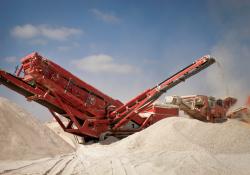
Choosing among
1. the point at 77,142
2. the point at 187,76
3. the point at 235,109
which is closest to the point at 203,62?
the point at 187,76

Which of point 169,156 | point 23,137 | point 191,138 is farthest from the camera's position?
point 23,137

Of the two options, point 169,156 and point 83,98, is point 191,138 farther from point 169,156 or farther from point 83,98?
point 83,98

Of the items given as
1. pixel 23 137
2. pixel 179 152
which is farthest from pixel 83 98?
pixel 179 152

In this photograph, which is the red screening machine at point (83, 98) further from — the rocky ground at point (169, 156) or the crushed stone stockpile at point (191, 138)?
the crushed stone stockpile at point (191, 138)

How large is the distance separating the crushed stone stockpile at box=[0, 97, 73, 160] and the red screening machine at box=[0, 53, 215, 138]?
885 mm

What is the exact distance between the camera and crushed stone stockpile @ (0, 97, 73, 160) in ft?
33.3

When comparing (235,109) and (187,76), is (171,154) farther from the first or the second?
(235,109)

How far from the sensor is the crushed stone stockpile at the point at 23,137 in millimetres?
10164

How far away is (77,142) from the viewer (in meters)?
13.8

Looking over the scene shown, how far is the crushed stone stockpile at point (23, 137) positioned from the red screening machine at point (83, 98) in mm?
885

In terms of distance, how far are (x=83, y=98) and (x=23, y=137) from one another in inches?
121

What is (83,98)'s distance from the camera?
42.8 feet

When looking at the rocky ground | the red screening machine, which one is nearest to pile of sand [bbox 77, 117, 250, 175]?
the rocky ground

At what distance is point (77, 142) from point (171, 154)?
7.45 meters
